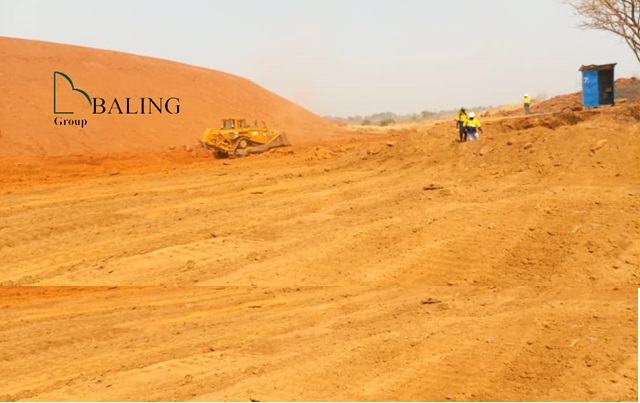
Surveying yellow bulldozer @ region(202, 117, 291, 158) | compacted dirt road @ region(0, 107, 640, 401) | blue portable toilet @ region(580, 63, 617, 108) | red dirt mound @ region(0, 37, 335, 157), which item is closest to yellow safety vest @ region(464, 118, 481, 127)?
compacted dirt road @ region(0, 107, 640, 401)

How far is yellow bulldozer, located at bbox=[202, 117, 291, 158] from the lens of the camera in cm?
2642

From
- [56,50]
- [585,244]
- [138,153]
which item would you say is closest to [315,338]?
[585,244]

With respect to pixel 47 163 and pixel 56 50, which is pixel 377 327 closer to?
pixel 47 163

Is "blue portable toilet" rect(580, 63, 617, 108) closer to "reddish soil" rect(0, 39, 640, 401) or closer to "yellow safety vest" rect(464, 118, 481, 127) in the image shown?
"reddish soil" rect(0, 39, 640, 401)

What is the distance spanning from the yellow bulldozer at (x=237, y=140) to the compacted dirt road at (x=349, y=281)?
791 cm

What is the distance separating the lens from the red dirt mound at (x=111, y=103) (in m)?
32.7

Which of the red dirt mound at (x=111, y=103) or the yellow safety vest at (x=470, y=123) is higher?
the red dirt mound at (x=111, y=103)

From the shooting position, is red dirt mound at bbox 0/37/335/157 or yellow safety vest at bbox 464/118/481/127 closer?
yellow safety vest at bbox 464/118/481/127

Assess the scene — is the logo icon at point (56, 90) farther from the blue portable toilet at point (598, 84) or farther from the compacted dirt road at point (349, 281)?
the blue portable toilet at point (598, 84)

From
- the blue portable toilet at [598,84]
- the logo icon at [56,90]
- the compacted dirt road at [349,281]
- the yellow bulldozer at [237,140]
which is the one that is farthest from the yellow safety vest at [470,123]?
the logo icon at [56,90]

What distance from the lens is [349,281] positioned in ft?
34.5

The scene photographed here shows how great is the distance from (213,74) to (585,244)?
135 feet

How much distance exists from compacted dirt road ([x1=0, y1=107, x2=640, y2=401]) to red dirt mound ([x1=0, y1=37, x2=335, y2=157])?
14.6m

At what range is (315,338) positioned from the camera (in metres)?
7.98
